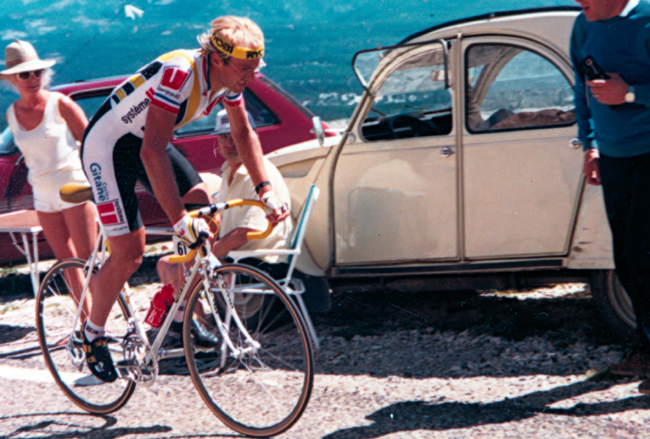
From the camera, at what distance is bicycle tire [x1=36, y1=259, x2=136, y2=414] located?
3.67 m

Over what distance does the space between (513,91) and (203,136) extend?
11.7ft

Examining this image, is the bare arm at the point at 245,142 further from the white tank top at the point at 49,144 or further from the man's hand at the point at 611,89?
the white tank top at the point at 49,144

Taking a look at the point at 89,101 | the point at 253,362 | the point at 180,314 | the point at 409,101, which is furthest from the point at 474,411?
the point at 89,101

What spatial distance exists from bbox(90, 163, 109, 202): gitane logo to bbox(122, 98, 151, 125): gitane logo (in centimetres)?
27

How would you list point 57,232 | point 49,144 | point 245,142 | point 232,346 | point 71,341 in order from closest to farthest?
point 232,346 < point 245,142 < point 71,341 < point 49,144 < point 57,232

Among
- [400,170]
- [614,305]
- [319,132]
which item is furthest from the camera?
[319,132]

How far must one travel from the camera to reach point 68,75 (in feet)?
58.6

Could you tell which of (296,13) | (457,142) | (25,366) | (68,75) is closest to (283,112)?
(457,142)

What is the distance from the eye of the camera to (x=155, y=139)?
9.98 ft

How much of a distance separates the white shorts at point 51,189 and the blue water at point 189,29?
1099cm

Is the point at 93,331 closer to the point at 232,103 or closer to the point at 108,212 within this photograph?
the point at 108,212

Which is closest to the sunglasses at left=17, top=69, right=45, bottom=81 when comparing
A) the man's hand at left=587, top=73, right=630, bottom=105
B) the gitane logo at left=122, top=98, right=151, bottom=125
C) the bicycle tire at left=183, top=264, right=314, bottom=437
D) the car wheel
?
the gitane logo at left=122, top=98, right=151, bottom=125

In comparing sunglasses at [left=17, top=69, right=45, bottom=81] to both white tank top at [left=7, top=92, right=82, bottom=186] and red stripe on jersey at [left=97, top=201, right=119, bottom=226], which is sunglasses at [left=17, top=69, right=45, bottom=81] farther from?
red stripe on jersey at [left=97, top=201, right=119, bottom=226]

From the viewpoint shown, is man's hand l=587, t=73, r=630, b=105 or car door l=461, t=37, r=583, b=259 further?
car door l=461, t=37, r=583, b=259
